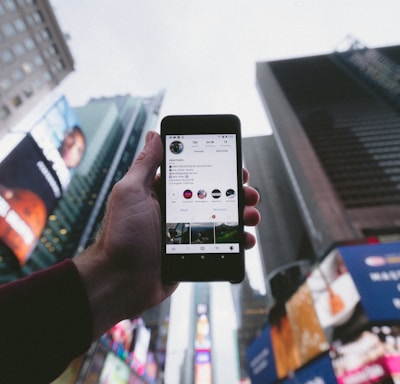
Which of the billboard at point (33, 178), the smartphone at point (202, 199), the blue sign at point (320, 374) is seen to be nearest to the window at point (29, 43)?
the billboard at point (33, 178)

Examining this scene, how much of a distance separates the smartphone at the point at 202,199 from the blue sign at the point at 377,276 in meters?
8.95

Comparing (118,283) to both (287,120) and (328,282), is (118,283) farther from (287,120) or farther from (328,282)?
(287,120)

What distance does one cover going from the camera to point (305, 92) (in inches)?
3068

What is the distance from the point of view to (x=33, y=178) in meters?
20.5

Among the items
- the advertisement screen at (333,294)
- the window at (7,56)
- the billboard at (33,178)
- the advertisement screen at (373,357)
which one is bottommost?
the advertisement screen at (373,357)

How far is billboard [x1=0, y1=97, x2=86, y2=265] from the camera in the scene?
18.1 meters

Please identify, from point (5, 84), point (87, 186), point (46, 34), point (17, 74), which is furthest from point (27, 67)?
point (87, 186)

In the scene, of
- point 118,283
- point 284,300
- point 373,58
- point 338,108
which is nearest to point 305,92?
point 338,108

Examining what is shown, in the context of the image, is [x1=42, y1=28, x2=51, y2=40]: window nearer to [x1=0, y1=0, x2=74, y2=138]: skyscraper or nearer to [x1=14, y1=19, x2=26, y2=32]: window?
[x1=0, y1=0, x2=74, y2=138]: skyscraper

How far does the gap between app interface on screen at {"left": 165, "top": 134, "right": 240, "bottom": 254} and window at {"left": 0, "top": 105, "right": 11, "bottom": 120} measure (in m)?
47.6

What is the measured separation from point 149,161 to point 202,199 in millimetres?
685

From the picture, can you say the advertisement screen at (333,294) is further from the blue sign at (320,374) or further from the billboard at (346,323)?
the blue sign at (320,374)

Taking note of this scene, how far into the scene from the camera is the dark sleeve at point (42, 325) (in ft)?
4.63

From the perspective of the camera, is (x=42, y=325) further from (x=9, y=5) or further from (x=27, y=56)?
(x=27, y=56)
